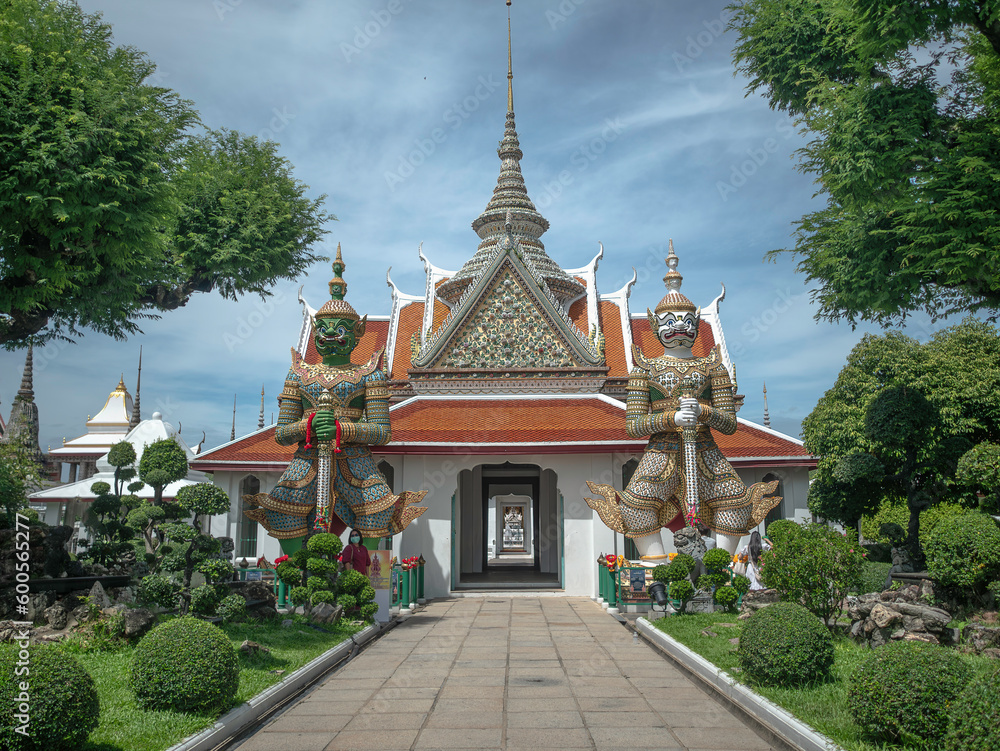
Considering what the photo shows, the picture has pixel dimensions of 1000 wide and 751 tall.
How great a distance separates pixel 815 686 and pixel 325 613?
6382mm

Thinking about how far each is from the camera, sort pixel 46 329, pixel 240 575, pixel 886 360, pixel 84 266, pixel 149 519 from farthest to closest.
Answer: pixel 886 360 < pixel 240 575 < pixel 46 329 < pixel 149 519 < pixel 84 266

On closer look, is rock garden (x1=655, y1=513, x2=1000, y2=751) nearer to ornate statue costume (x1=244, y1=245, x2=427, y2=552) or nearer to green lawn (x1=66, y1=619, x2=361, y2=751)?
green lawn (x1=66, y1=619, x2=361, y2=751)

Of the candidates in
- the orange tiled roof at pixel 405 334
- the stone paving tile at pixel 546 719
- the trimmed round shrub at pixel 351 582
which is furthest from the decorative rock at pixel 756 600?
the orange tiled roof at pixel 405 334

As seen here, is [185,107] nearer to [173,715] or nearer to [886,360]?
[173,715]

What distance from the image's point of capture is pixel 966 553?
7855 mm

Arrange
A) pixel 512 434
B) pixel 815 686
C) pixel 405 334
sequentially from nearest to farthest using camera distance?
pixel 815 686 → pixel 512 434 → pixel 405 334

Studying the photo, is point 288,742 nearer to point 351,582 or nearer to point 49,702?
point 49,702

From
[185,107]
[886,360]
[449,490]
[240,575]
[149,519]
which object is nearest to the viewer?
[149,519]

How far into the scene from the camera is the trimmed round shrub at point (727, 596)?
10.2 metres

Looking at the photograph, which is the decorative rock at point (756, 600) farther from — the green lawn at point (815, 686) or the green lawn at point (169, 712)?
the green lawn at point (169, 712)

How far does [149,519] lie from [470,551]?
1020cm

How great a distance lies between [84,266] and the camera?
29.4 ft

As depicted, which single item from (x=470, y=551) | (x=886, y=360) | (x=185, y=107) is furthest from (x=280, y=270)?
(x=886, y=360)

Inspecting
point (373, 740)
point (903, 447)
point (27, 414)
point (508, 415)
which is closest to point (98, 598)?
point (373, 740)
